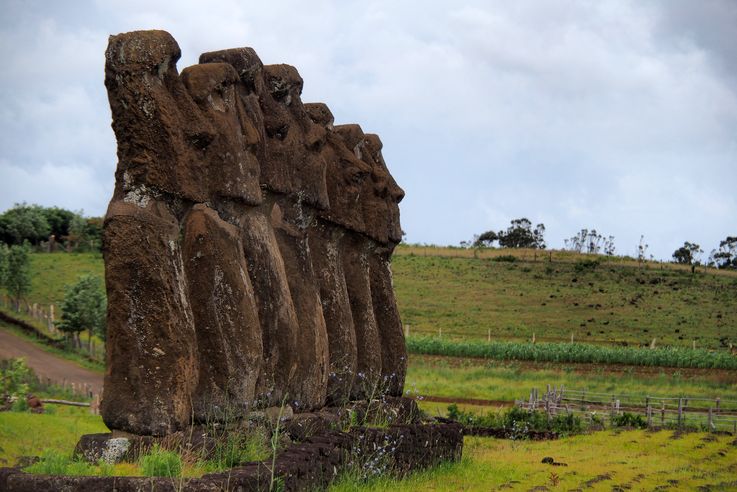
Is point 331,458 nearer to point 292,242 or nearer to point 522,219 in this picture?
point 292,242

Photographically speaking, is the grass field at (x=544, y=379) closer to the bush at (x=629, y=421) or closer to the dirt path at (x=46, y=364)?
the bush at (x=629, y=421)

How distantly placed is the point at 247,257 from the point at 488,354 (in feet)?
127

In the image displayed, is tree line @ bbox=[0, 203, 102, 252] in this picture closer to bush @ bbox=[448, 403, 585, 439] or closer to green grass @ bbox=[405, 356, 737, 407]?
green grass @ bbox=[405, 356, 737, 407]

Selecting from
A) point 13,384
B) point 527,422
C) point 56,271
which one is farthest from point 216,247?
point 56,271

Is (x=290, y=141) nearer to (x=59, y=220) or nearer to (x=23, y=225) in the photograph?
(x=23, y=225)

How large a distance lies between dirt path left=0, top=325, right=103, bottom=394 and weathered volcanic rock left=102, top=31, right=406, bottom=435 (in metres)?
21.4

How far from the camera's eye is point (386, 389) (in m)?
18.3

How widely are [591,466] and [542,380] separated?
25.7 m

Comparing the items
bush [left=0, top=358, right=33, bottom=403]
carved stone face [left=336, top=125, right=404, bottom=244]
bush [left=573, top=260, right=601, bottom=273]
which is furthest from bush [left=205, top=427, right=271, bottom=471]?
bush [left=573, top=260, right=601, bottom=273]

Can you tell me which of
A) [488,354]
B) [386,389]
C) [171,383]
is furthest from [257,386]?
[488,354]

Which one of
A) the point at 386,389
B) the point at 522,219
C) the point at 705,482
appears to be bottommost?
the point at 705,482

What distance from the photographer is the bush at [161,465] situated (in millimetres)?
9883

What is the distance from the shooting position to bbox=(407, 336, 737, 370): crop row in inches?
1908

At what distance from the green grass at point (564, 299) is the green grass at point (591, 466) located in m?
38.9
